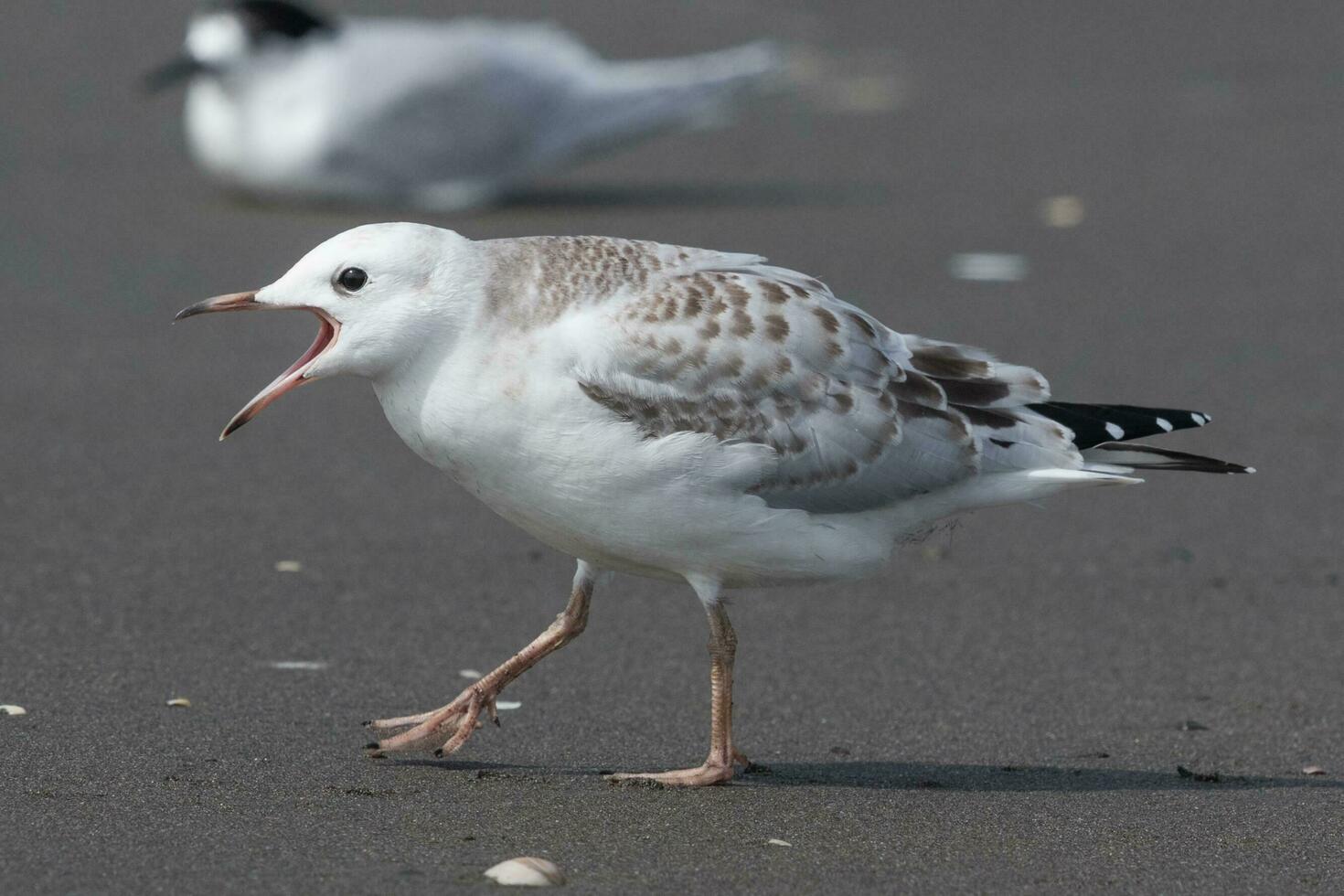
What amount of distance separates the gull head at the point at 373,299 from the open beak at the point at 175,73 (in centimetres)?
766

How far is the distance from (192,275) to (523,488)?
5.85m

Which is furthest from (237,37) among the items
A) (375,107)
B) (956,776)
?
(956,776)

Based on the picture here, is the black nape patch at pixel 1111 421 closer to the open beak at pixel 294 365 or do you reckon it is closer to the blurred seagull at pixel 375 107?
the open beak at pixel 294 365

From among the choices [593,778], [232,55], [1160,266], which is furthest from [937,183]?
[593,778]

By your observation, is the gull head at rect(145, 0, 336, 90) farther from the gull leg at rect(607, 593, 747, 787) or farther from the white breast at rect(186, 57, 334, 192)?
the gull leg at rect(607, 593, 747, 787)

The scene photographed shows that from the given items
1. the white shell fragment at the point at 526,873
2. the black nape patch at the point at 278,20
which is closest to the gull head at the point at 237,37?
the black nape patch at the point at 278,20

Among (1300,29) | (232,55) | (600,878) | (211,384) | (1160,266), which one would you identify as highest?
(1300,29)

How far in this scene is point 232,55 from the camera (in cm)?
1172

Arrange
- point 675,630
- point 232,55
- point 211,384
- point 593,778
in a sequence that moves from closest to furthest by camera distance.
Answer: point 593,778 < point 675,630 < point 211,384 < point 232,55

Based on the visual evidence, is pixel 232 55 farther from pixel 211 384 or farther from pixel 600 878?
pixel 600 878

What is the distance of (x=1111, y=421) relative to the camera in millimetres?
4883

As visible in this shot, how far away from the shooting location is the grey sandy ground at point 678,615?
4105mm

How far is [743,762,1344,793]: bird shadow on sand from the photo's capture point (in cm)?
459

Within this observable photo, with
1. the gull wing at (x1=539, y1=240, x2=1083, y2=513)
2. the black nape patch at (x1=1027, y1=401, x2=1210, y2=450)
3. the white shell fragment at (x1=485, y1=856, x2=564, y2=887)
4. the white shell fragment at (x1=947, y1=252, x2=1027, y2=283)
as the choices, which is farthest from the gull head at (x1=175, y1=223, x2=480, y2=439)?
the white shell fragment at (x1=947, y1=252, x2=1027, y2=283)
